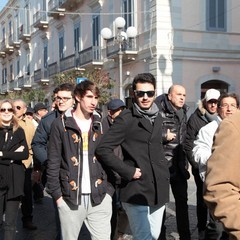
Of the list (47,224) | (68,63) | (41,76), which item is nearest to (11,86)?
(41,76)

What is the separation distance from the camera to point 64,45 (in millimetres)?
30266

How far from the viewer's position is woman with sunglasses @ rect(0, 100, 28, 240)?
4824 mm

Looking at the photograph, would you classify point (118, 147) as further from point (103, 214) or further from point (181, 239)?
point (181, 239)

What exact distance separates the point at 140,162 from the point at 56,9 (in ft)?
90.0

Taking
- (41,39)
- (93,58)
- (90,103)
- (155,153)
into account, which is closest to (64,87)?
(90,103)

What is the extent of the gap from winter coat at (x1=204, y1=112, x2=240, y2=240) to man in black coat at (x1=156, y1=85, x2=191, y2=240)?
117 inches

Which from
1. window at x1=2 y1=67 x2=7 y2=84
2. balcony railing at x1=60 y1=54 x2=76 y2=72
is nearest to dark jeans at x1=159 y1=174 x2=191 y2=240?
balcony railing at x1=60 y1=54 x2=76 y2=72

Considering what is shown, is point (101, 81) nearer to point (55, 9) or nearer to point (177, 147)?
point (55, 9)

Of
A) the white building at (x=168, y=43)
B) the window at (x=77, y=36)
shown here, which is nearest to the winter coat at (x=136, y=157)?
the white building at (x=168, y=43)

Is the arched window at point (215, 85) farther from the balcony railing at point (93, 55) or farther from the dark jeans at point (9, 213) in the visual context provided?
the dark jeans at point (9, 213)

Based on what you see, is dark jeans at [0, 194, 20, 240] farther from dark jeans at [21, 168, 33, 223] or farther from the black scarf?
the black scarf

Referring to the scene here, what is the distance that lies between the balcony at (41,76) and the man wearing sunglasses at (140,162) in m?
29.8

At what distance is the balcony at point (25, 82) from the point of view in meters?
38.5

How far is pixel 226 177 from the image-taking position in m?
2.01
